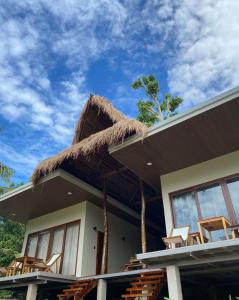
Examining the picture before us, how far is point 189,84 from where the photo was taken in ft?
62.6

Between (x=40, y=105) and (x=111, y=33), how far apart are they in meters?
7.87

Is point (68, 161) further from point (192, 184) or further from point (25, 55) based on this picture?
point (25, 55)

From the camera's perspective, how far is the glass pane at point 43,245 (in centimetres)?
1058

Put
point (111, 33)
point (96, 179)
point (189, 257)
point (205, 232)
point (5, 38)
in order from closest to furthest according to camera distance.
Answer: point (189, 257) → point (205, 232) → point (96, 179) → point (5, 38) → point (111, 33)

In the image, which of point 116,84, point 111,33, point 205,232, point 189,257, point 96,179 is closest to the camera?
point 189,257

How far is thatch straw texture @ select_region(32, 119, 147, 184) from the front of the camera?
6.98 meters

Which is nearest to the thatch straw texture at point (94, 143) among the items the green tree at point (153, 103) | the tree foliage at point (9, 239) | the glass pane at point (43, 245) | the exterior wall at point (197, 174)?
the exterior wall at point (197, 174)

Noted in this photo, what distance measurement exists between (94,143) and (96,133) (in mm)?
848

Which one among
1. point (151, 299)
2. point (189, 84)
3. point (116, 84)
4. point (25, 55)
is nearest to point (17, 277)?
point (151, 299)

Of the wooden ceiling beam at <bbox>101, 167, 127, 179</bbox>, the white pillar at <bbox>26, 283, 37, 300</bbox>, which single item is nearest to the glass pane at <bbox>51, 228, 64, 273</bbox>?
the white pillar at <bbox>26, 283, 37, 300</bbox>

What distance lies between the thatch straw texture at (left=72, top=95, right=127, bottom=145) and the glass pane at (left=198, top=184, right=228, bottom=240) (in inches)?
124

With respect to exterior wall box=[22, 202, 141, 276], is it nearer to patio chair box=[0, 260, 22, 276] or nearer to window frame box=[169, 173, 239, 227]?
patio chair box=[0, 260, 22, 276]

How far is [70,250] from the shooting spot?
969cm

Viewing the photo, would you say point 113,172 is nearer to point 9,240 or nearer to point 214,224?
point 214,224
